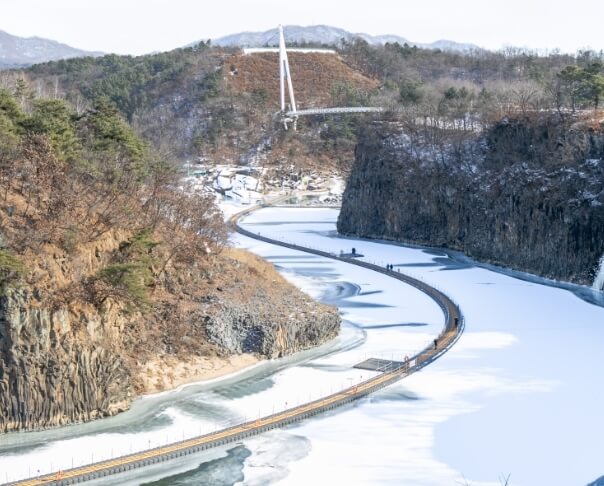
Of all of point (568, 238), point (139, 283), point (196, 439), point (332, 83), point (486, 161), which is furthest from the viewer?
point (332, 83)

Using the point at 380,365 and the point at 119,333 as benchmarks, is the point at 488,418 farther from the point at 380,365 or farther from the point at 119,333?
the point at 119,333

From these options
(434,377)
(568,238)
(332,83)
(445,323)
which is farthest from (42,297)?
(332,83)

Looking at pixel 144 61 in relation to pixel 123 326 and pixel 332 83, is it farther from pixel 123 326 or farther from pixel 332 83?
pixel 123 326

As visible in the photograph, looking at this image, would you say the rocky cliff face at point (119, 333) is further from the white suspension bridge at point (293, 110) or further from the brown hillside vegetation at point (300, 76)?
the brown hillside vegetation at point (300, 76)

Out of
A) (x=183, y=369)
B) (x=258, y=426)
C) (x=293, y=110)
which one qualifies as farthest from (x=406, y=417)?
(x=293, y=110)

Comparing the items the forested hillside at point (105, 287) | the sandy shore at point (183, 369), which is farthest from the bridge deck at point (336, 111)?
the sandy shore at point (183, 369)

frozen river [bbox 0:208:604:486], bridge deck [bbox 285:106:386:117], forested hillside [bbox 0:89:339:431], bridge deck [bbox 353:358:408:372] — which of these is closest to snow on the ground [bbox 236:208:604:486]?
frozen river [bbox 0:208:604:486]
